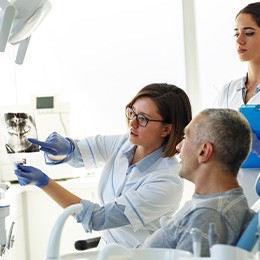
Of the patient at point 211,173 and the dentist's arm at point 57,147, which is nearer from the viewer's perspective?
the patient at point 211,173

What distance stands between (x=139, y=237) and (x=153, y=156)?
0.32 metres

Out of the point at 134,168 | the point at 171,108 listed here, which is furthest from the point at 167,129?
the point at 134,168

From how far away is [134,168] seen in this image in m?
2.48

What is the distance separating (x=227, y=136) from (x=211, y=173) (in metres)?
0.12

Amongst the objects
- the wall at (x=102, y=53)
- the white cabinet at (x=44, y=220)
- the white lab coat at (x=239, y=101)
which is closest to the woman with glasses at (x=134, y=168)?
the white lab coat at (x=239, y=101)

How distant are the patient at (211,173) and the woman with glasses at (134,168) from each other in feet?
1.26

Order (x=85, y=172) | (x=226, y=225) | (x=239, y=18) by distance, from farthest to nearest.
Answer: (x=85, y=172) → (x=239, y=18) → (x=226, y=225)

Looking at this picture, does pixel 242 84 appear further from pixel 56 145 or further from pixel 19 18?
pixel 19 18

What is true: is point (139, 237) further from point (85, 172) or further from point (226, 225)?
point (85, 172)

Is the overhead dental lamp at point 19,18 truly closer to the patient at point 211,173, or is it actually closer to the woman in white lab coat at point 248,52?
the patient at point 211,173

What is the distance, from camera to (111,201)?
8.23 feet

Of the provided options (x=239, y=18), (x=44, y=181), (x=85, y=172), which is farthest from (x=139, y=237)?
(x=85, y=172)

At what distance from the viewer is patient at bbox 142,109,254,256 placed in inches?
71.3

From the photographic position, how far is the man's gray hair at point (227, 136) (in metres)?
1.86
